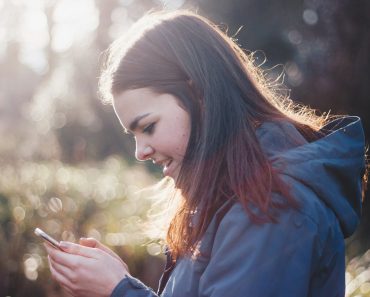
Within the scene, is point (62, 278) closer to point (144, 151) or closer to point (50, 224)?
point (144, 151)

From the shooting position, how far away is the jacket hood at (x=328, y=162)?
172 centimetres

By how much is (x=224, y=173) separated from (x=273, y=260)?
390 mm

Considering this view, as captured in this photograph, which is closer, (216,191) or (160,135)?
(216,191)

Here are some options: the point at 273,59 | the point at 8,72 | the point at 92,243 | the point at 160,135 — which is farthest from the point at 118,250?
the point at 8,72

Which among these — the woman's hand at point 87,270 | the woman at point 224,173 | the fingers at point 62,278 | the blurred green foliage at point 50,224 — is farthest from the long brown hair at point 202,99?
the blurred green foliage at point 50,224

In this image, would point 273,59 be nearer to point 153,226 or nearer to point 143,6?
point 143,6

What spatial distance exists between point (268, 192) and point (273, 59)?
969cm

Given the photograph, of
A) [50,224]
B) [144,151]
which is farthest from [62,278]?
[50,224]

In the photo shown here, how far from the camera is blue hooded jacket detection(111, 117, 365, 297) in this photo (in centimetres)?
160

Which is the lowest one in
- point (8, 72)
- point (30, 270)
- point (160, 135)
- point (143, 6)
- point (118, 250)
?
point (8, 72)

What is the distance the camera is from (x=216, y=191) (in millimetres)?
1894

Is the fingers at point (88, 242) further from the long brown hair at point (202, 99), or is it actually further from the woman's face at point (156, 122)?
the woman's face at point (156, 122)

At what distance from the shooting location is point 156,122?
6.86ft

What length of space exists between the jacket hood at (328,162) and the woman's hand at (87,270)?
2.16 ft
